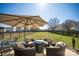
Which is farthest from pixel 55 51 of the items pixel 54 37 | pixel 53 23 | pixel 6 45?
pixel 6 45

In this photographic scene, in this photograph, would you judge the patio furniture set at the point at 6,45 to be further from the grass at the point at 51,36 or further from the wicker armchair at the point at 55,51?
the wicker armchair at the point at 55,51

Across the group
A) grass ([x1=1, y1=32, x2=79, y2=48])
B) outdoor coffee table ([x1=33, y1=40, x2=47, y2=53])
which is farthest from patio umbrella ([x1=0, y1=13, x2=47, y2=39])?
outdoor coffee table ([x1=33, y1=40, x2=47, y2=53])

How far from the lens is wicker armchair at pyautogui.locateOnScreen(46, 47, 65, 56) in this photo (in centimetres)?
747

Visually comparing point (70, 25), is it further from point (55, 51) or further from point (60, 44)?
point (55, 51)

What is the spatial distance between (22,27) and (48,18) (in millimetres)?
781

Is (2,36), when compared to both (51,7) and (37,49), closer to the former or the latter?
(37,49)

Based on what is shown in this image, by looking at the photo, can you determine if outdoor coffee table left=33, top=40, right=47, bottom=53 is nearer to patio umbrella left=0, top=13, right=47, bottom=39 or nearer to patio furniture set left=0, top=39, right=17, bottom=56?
patio umbrella left=0, top=13, right=47, bottom=39

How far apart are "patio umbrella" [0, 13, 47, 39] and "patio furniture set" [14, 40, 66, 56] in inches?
20.2

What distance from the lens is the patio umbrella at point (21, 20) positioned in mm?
7574

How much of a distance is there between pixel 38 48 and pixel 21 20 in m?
0.92

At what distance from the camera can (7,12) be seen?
299 inches

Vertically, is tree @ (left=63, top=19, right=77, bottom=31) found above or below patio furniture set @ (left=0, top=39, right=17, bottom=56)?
above

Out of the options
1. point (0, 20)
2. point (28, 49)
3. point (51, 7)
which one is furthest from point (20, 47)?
point (51, 7)

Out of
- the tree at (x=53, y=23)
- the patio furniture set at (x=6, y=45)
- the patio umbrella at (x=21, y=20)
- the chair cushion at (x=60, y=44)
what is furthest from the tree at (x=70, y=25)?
the patio furniture set at (x=6, y=45)
